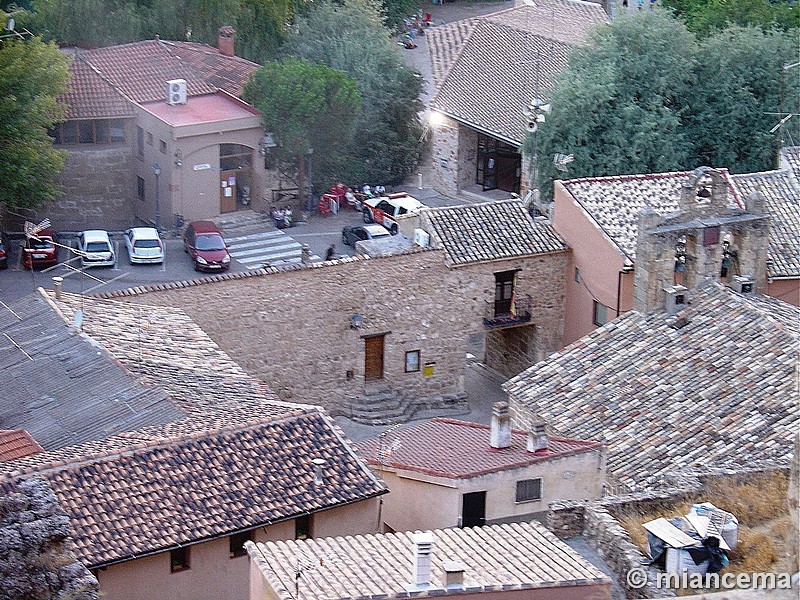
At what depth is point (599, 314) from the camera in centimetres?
4500

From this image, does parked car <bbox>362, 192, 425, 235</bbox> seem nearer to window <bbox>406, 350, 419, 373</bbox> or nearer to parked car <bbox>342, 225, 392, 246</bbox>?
parked car <bbox>342, 225, 392, 246</bbox>

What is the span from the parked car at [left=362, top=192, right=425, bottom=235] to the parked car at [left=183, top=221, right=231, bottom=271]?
20.0ft

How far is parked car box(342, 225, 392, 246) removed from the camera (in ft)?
177

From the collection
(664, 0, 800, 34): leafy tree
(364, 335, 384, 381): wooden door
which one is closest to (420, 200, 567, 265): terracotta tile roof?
(364, 335, 384, 381): wooden door

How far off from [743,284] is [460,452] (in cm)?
1060

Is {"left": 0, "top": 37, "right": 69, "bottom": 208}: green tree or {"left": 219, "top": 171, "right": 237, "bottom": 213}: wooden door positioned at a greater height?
{"left": 0, "top": 37, "right": 69, "bottom": 208}: green tree

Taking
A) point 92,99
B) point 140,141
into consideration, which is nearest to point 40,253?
point 140,141

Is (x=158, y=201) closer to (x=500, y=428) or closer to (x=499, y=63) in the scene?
(x=499, y=63)

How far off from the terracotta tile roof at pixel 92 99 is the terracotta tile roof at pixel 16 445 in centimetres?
2780

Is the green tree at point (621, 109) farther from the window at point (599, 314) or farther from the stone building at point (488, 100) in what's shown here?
the window at point (599, 314)

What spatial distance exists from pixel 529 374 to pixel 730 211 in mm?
6305

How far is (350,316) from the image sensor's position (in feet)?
146

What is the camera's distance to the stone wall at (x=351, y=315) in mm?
42375

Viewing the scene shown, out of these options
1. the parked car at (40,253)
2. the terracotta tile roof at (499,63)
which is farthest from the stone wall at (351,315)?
the terracotta tile roof at (499,63)
